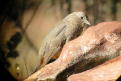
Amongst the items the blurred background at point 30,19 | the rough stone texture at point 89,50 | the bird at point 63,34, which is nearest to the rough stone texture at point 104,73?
the rough stone texture at point 89,50

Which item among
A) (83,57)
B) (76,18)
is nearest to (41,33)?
(76,18)

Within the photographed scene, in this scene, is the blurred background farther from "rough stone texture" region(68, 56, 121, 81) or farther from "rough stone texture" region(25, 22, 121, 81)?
"rough stone texture" region(68, 56, 121, 81)

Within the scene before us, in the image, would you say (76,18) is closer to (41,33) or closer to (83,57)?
(83,57)

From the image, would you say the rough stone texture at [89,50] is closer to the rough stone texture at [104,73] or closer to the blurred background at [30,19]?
the rough stone texture at [104,73]

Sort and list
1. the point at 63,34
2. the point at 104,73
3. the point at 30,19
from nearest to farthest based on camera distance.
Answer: the point at 104,73, the point at 63,34, the point at 30,19

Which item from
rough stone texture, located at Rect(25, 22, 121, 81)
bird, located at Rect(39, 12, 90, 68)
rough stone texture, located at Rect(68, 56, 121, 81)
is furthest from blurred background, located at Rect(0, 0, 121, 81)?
rough stone texture, located at Rect(68, 56, 121, 81)

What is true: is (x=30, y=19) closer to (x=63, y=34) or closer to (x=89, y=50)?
(x=63, y=34)

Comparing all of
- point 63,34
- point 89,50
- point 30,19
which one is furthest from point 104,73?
point 30,19
